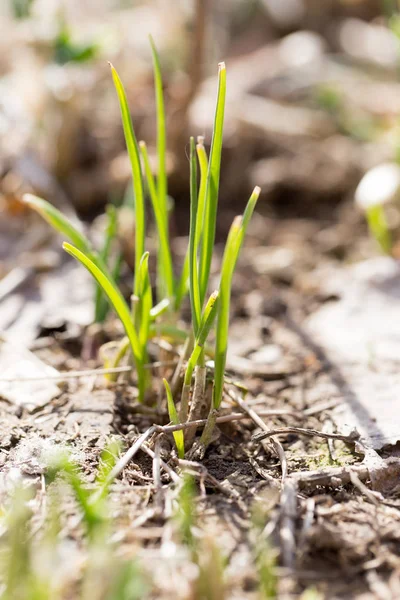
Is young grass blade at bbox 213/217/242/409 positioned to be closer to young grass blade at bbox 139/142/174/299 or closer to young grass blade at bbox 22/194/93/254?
young grass blade at bbox 139/142/174/299

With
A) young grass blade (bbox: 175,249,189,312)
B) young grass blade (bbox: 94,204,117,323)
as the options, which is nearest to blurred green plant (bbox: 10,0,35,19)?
young grass blade (bbox: 94,204,117,323)

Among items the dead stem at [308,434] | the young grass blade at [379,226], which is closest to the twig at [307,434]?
the dead stem at [308,434]

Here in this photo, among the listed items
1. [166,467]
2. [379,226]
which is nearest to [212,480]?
[166,467]

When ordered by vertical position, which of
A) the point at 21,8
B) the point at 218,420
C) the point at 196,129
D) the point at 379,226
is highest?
the point at 21,8

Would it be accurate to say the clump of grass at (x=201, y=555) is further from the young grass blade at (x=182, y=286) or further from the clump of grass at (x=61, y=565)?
the young grass blade at (x=182, y=286)

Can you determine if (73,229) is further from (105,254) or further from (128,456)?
(128,456)

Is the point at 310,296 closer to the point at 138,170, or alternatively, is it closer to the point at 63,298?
the point at 63,298
